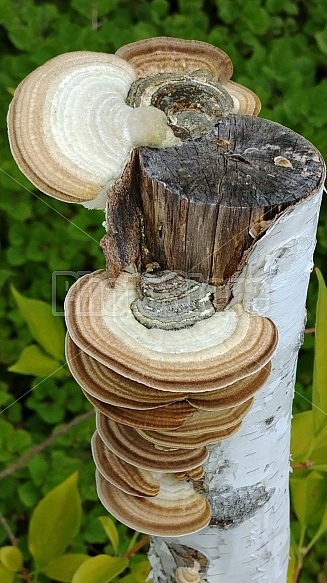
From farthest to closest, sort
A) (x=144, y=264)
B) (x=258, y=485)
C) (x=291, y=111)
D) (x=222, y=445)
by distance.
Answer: (x=291, y=111)
(x=258, y=485)
(x=222, y=445)
(x=144, y=264)

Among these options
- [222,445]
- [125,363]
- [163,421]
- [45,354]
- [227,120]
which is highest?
[227,120]

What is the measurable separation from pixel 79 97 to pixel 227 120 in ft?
0.80

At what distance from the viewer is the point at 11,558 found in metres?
1.54

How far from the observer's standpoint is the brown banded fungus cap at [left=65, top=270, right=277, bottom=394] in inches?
32.5

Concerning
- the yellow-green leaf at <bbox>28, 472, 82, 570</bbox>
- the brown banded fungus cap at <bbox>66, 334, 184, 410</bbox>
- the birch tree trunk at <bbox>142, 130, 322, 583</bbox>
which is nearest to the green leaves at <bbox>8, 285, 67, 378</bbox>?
the yellow-green leaf at <bbox>28, 472, 82, 570</bbox>

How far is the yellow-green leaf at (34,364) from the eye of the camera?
5.35ft

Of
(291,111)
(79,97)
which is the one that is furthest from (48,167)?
(291,111)

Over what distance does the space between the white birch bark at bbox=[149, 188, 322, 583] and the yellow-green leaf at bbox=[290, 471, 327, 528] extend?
21cm

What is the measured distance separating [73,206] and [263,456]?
1563 millimetres

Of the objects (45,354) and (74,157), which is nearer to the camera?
(74,157)

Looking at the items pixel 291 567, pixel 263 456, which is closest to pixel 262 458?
pixel 263 456

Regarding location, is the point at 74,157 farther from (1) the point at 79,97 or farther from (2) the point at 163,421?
(2) the point at 163,421

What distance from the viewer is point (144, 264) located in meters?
0.96

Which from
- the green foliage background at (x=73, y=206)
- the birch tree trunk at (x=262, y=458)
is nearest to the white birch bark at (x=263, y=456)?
the birch tree trunk at (x=262, y=458)
